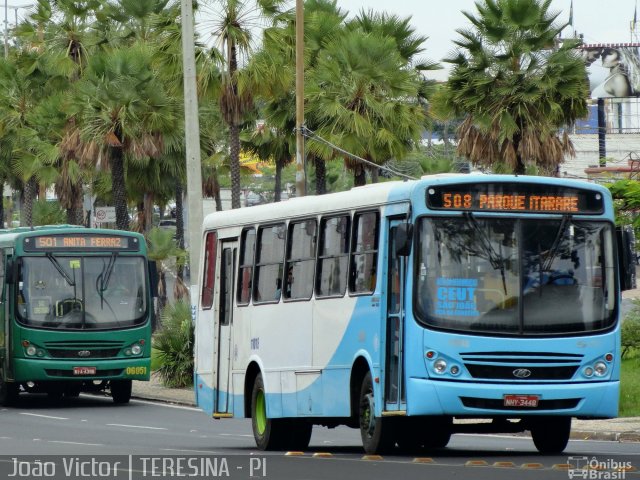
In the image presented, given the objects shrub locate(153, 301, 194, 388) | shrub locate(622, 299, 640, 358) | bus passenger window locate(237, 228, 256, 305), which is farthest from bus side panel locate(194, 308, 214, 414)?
shrub locate(153, 301, 194, 388)

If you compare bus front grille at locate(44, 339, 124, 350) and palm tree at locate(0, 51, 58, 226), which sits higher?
palm tree at locate(0, 51, 58, 226)

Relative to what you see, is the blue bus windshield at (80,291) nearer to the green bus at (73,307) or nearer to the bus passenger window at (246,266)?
the green bus at (73,307)

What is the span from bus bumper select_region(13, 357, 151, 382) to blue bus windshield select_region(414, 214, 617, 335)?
14095 millimetres

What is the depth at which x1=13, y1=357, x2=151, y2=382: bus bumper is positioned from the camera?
28.8m

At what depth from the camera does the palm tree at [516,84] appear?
3819 centimetres

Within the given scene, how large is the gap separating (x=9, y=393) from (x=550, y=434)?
48.2 ft

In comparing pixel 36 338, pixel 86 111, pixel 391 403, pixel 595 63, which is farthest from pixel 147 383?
pixel 595 63

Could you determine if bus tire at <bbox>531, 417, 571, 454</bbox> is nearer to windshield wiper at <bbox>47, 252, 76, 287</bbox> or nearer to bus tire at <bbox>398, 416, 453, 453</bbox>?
bus tire at <bbox>398, 416, 453, 453</bbox>

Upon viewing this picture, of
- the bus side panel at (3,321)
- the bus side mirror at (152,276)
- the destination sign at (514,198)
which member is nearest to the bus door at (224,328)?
the destination sign at (514,198)

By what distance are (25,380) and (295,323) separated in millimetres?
11199

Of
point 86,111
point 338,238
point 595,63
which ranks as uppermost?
point 595,63

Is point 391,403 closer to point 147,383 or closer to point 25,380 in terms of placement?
point 25,380

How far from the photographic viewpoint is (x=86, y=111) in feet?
139

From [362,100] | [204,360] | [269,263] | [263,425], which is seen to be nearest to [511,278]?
[269,263]
